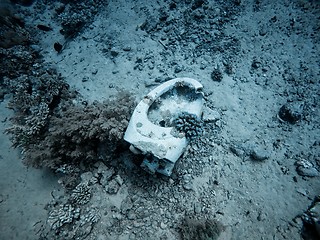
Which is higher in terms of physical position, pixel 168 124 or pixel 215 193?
pixel 168 124

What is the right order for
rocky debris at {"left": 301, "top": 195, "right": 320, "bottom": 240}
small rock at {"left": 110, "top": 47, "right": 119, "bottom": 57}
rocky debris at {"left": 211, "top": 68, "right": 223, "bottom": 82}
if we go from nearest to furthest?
rocky debris at {"left": 301, "top": 195, "right": 320, "bottom": 240} → rocky debris at {"left": 211, "top": 68, "right": 223, "bottom": 82} → small rock at {"left": 110, "top": 47, "right": 119, "bottom": 57}

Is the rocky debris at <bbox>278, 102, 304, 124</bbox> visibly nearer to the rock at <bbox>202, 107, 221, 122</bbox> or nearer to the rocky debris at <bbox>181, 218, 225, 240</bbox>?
the rock at <bbox>202, 107, 221, 122</bbox>

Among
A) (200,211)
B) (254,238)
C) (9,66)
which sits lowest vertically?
(9,66)

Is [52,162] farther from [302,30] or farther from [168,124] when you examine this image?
[302,30]

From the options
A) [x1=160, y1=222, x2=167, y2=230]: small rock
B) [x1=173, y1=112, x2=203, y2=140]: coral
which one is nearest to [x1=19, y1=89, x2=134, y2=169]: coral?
[x1=173, y1=112, x2=203, y2=140]: coral

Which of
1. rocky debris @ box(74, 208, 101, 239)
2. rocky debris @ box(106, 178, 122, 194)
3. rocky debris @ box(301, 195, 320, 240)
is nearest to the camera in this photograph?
rocky debris @ box(301, 195, 320, 240)

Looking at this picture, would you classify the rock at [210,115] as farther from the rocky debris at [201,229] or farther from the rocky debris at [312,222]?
the rocky debris at [312,222]

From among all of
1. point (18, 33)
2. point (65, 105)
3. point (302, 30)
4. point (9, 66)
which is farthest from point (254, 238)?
point (18, 33)
